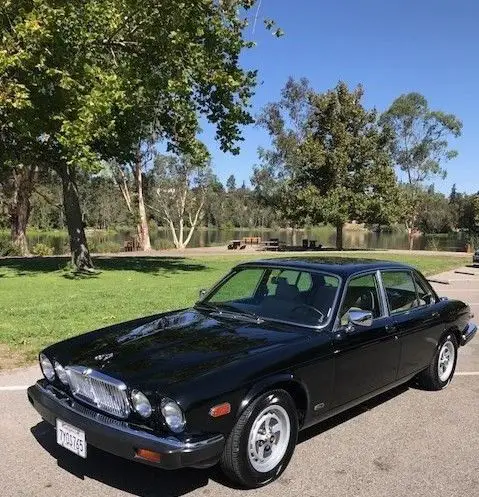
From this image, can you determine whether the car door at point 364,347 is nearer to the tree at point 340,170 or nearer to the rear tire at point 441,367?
the rear tire at point 441,367

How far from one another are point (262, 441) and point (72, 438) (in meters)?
1.27

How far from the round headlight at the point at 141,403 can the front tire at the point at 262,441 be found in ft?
1.84

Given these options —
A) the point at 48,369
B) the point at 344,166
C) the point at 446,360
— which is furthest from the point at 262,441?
the point at 344,166

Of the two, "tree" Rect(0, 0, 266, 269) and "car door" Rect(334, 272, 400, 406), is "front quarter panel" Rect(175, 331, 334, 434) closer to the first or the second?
"car door" Rect(334, 272, 400, 406)

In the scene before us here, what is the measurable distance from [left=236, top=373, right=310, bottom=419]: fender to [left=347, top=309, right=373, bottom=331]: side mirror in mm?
755

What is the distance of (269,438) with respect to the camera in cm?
394

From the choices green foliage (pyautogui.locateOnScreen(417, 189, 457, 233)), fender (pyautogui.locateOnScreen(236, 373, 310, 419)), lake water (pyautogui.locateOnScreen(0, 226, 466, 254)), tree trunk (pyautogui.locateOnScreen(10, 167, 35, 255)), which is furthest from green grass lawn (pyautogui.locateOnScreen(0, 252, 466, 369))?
green foliage (pyautogui.locateOnScreen(417, 189, 457, 233))

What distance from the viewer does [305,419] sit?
426 cm

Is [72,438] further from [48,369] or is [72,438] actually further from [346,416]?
[346,416]

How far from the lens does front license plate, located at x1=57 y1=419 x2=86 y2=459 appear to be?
3697 mm

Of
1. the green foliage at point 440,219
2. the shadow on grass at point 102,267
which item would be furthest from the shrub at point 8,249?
the green foliage at point 440,219

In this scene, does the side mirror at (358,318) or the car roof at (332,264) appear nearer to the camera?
the side mirror at (358,318)

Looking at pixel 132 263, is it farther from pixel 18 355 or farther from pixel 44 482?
pixel 44 482

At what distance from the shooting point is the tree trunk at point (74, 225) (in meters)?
17.8
